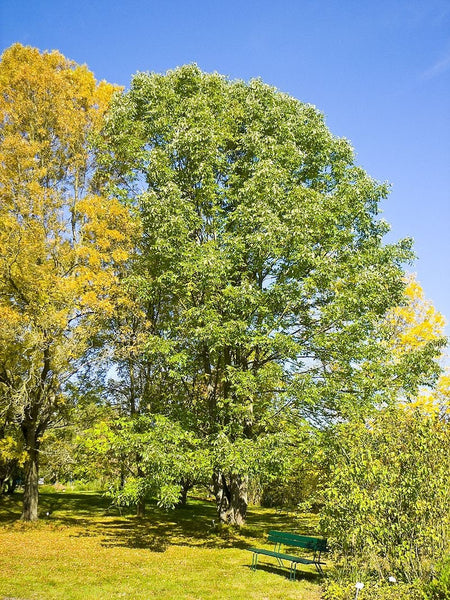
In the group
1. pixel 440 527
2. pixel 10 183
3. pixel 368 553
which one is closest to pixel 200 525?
pixel 368 553

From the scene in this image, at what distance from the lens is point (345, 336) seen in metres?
14.2

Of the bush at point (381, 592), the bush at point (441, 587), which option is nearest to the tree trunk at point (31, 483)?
the bush at point (381, 592)

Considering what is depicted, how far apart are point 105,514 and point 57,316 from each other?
13.3 metres

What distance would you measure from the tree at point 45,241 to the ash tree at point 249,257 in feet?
4.38

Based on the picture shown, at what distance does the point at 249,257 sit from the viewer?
53.5ft

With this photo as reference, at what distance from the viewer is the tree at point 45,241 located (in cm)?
1545

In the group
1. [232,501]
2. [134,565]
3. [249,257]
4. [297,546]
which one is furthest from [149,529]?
[249,257]

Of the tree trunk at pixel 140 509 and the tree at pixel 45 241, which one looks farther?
the tree trunk at pixel 140 509

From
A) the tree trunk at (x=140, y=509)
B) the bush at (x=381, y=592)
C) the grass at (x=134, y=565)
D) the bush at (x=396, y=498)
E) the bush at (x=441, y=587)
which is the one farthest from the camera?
the tree trunk at (x=140, y=509)

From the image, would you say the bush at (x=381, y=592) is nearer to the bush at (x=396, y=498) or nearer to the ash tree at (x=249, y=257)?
the bush at (x=396, y=498)

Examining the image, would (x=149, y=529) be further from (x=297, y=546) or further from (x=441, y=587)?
(x=441, y=587)

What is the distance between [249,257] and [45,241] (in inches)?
307

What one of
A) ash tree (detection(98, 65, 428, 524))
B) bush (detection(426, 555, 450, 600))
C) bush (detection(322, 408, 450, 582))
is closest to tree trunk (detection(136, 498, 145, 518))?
ash tree (detection(98, 65, 428, 524))

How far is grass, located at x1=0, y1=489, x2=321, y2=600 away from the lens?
30.3 feet
